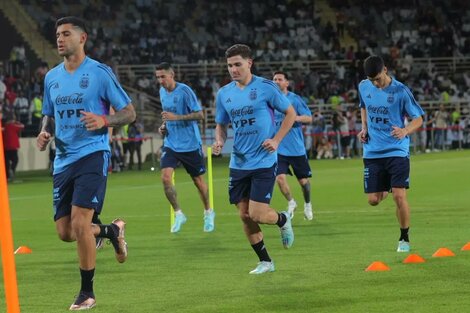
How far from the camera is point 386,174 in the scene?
1405 cm

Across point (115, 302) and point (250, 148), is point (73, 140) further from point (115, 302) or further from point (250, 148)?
point (250, 148)

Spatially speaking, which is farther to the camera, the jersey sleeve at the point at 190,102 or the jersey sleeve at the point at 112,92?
the jersey sleeve at the point at 190,102

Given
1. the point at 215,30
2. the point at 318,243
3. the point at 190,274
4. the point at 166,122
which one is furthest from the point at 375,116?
the point at 215,30

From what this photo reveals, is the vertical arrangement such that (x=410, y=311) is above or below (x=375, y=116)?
below

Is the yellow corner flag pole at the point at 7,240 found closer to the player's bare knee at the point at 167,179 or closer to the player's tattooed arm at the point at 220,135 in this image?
the player's tattooed arm at the point at 220,135

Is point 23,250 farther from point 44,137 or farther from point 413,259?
point 413,259

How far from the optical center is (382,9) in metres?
60.1

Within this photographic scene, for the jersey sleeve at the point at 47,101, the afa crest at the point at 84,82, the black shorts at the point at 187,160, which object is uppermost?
the afa crest at the point at 84,82

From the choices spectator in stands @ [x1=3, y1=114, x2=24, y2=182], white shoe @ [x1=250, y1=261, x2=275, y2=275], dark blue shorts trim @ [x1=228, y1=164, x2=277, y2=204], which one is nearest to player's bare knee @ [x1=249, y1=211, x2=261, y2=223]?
dark blue shorts trim @ [x1=228, y1=164, x2=277, y2=204]

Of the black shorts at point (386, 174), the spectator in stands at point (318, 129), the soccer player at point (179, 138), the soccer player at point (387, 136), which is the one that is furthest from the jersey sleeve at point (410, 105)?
the spectator in stands at point (318, 129)

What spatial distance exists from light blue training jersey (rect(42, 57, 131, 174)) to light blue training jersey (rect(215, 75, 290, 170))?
2159mm

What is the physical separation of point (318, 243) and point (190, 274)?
3.14 metres

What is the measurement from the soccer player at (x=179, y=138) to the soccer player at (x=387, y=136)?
3.78 metres

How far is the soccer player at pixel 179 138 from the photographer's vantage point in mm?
17328
